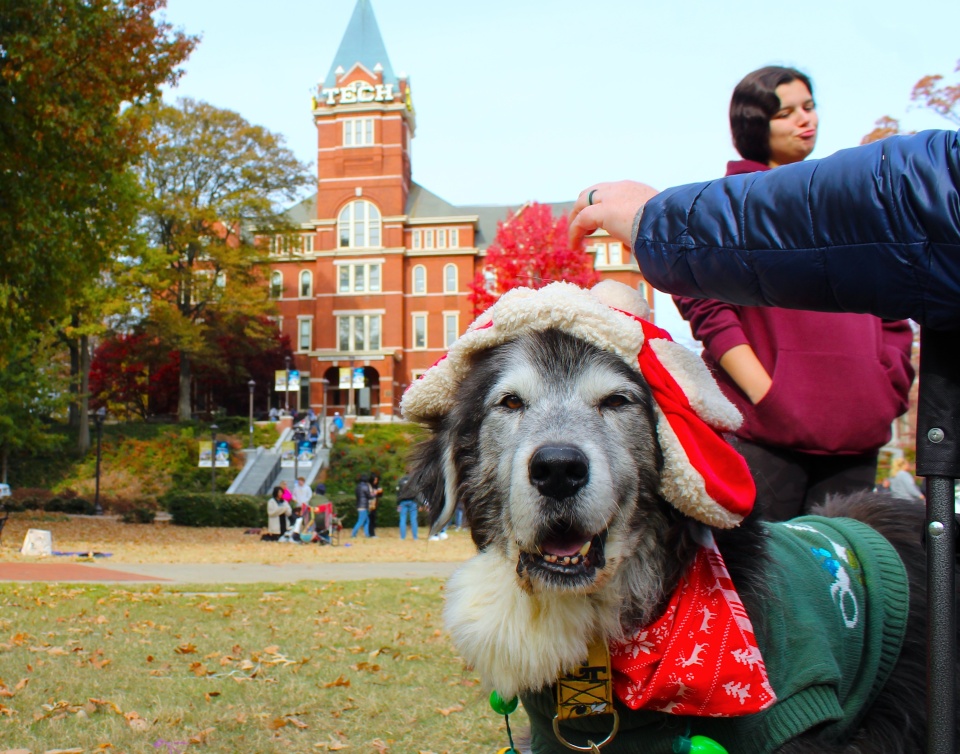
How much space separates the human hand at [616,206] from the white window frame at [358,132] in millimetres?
60977

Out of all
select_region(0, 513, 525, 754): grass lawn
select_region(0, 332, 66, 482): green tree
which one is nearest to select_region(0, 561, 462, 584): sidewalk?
select_region(0, 513, 525, 754): grass lawn

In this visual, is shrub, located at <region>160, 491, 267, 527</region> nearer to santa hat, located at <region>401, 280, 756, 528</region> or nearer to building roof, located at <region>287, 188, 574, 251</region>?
santa hat, located at <region>401, 280, 756, 528</region>

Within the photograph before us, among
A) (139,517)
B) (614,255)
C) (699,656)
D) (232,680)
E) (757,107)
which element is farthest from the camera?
(614,255)

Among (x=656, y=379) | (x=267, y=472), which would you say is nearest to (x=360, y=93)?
(x=267, y=472)

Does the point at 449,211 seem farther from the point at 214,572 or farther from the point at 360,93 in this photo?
the point at 214,572

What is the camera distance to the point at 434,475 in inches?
109

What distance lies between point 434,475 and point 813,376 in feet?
5.11

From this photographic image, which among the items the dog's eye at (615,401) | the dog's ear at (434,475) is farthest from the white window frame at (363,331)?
the dog's eye at (615,401)

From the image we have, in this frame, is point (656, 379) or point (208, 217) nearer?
point (656, 379)

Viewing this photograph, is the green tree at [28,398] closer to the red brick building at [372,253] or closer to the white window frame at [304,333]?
the red brick building at [372,253]

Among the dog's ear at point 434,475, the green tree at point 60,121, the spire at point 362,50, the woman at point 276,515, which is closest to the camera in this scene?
the dog's ear at point 434,475

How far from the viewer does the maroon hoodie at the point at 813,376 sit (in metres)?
3.22

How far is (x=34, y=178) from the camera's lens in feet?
51.4

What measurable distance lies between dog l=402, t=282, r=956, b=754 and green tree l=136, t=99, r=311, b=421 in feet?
148
